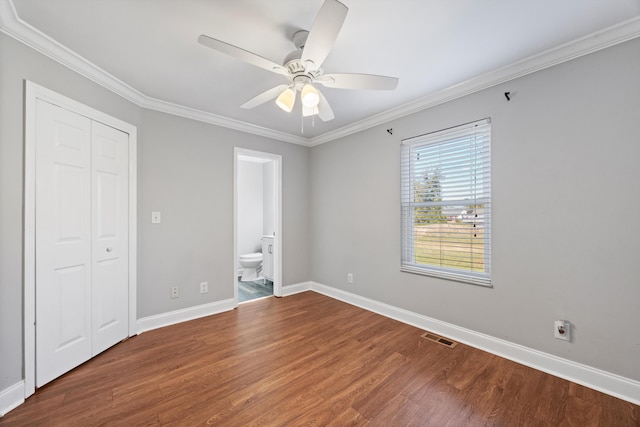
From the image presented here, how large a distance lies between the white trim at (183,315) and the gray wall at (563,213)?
7.84ft

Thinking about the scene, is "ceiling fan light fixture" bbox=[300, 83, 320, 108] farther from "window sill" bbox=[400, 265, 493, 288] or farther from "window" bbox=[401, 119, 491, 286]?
"window sill" bbox=[400, 265, 493, 288]

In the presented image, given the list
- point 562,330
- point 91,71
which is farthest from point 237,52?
point 562,330

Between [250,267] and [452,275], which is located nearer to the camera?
[452,275]

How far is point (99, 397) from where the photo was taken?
5.82 ft

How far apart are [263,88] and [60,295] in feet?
7.95

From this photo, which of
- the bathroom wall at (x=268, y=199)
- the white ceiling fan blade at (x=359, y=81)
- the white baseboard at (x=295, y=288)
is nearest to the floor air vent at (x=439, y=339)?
the white baseboard at (x=295, y=288)

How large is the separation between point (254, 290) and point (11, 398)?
113 inches

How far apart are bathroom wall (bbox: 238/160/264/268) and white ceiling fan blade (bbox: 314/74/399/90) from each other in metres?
4.06

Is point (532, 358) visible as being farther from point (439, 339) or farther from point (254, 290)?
point (254, 290)

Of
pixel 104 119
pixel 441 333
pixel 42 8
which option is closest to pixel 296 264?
pixel 441 333

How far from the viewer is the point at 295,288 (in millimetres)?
4129

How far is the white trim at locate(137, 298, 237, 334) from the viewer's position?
280cm

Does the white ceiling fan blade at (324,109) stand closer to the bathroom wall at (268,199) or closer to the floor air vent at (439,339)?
the floor air vent at (439,339)

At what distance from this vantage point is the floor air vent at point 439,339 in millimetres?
2482
